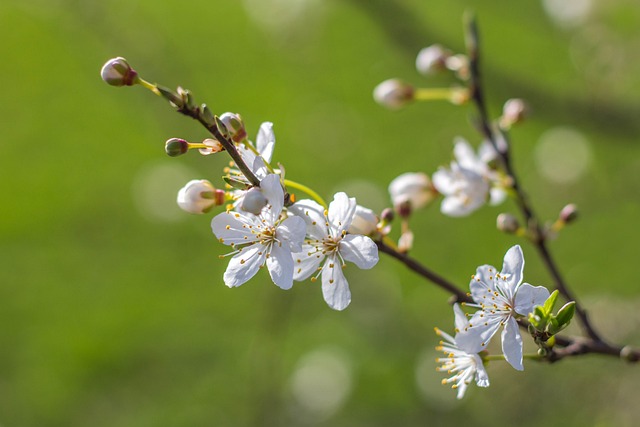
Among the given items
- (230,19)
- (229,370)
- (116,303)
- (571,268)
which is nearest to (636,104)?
(571,268)

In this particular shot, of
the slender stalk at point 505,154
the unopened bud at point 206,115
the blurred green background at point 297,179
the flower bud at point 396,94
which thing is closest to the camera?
the unopened bud at point 206,115

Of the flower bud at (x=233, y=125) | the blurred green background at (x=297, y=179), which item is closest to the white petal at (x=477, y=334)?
the flower bud at (x=233, y=125)

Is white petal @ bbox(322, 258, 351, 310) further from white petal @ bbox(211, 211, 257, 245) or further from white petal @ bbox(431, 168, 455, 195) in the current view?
white petal @ bbox(431, 168, 455, 195)

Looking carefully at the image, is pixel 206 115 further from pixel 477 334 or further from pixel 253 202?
pixel 477 334

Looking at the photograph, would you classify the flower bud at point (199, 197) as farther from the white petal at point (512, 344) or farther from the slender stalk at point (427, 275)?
the white petal at point (512, 344)

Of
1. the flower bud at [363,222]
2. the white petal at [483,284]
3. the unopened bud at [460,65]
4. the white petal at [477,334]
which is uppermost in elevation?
the unopened bud at [460,65]

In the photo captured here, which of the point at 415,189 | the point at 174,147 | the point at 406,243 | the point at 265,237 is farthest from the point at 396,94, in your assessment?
the point at 174,147
